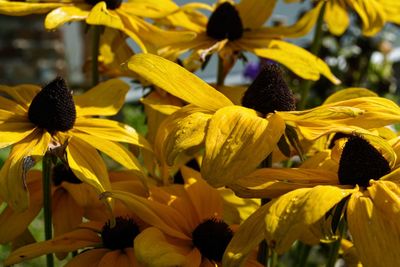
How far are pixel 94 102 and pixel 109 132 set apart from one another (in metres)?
0.11

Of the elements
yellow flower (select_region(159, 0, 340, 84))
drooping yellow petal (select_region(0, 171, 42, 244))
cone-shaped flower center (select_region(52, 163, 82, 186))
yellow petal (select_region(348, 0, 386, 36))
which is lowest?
cone-shaped flower center (select_region(52, 163, 82, 186))

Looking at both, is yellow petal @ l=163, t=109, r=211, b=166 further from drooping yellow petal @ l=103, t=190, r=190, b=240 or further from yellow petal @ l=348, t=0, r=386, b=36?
yellow petal @ l=348, t=0, r=386, b=36

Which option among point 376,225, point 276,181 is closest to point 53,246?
point 276,181

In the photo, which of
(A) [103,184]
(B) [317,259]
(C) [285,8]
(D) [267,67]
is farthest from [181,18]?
(C) [285,8]

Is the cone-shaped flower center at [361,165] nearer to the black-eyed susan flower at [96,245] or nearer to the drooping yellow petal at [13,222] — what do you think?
the black-eyed susan flower at [96,245]

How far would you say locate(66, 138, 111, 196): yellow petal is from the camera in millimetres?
962

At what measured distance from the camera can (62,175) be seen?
1.28 meters

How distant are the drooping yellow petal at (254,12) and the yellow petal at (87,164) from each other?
1.63ft

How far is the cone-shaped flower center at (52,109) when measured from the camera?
1103 millimetres

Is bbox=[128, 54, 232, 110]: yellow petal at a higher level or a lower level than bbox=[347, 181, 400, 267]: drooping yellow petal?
higher

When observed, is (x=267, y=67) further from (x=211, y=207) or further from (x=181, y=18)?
(x=181, y=18)

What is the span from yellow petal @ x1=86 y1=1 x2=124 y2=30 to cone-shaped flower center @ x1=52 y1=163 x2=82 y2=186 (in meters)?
0.22

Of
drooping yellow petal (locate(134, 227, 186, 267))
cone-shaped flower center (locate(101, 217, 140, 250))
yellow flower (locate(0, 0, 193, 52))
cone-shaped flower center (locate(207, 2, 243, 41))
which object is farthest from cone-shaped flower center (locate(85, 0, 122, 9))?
drooping yellow petal (locate(134, 227, 186, 267))

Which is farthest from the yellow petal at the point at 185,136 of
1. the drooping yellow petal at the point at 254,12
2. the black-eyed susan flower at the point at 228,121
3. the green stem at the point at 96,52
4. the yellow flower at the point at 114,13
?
the drooping yellow petal at the point at 254,12
